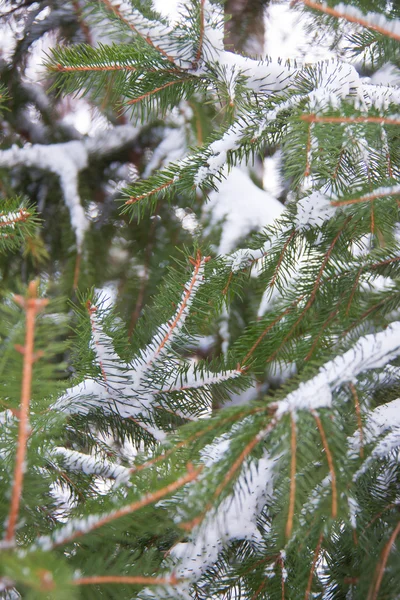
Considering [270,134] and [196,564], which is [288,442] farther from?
[270,134]

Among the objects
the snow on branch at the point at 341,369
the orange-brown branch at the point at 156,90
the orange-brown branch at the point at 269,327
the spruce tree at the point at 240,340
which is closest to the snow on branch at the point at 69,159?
the spruce tree at the point at 240,340

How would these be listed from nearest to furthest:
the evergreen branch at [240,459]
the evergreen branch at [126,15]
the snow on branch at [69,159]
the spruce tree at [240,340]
Answer: the evergreen branch at [240,459]
the spruce tree at [240,340]
the evergreen branch at [126,15]
the snow on branch at [69,159]

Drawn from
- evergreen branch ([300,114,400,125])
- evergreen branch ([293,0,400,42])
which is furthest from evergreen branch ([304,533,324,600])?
evergreen branch ([293,0,400,42])

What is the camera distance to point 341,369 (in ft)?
1.67

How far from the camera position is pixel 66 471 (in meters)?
0.94

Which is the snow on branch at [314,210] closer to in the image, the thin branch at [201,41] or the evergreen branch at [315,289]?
the evergreen branch at [315,289]

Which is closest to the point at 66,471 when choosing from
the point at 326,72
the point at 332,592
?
the point at 332,592

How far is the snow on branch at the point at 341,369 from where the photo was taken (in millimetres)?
478

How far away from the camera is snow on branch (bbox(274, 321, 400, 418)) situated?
48cm

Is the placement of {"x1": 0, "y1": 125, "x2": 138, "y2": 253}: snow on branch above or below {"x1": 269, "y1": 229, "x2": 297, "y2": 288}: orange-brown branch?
below

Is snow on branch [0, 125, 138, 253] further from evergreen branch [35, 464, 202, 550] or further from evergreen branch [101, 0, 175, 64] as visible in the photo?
evergreen branch [35, 464, 202, 550]

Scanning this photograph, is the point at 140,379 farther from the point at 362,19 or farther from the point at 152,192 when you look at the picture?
the point at 362,19

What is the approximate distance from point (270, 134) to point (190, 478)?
0.74 m

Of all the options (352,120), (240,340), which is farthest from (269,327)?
(352,120)
